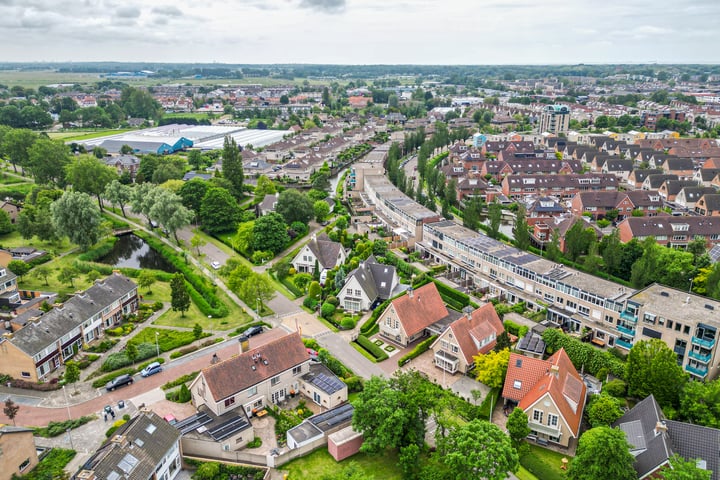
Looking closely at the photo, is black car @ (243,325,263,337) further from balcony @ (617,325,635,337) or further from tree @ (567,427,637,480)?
balcony @ (617,325,635,337)

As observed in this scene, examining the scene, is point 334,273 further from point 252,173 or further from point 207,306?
point 252,173

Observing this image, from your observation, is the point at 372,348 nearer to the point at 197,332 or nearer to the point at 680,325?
the point at 197,332

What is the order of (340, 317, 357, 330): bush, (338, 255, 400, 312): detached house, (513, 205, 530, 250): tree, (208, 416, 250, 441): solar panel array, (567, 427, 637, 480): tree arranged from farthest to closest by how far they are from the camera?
1. (513, 205, 530, 250): tree
2. (338, 255, 400, 312): detached house
3. (340, 317, 357, 330): bush
4. (208, 416, 250, 441): solar panel array
5. (567, 427, 637, 480): tree

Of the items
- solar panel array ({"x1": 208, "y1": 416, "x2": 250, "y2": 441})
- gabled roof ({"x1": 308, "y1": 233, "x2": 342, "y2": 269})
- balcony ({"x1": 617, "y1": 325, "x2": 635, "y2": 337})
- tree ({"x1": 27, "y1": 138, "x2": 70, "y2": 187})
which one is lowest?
solar panel array ({"x1": 208, "y1": 416, "x2": 250, "y2": 441})

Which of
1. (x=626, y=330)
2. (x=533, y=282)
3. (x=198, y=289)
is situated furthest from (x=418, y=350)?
(x=198, y=289)

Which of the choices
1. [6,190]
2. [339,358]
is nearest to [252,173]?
[6,190]

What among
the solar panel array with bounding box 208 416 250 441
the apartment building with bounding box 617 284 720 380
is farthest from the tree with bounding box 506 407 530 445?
the solar panel array with bounding box 208 416 250 441
